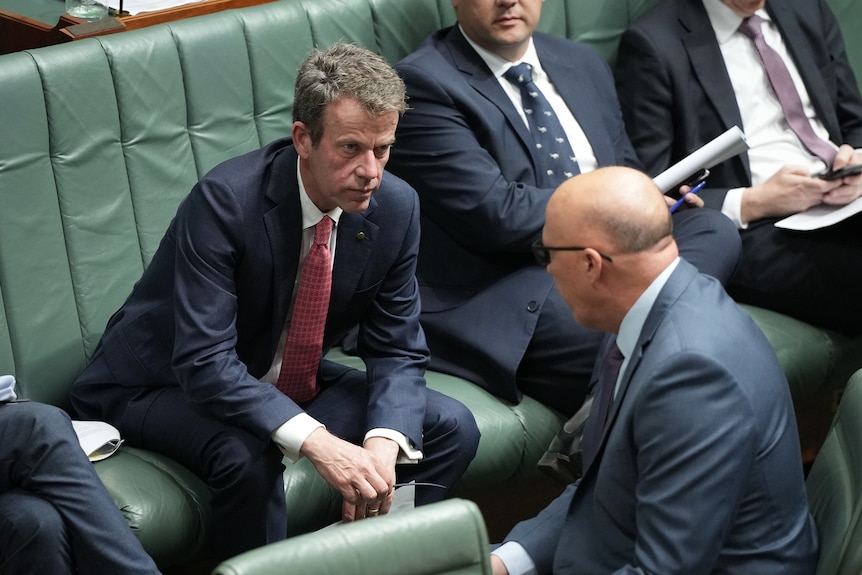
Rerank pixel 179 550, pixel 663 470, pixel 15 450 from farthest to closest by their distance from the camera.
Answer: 1. pixel 179 550
2. pixel 15 450
3. pixel 663 470

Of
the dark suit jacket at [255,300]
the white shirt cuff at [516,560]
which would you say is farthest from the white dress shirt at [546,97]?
the white shirt cuff at [516,560]

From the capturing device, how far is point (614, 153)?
3.35 meters

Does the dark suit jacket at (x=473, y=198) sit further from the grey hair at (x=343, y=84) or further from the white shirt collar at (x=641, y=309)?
the white shirt collar at (x=641, y=309)

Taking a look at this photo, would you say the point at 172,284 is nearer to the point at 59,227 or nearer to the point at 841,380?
the point at 59,227

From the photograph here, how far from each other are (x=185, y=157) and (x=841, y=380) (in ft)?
5.66

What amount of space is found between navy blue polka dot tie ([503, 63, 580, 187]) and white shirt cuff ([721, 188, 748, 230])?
48 cm

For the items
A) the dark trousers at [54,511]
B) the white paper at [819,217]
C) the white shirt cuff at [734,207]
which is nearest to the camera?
the dark trousers at [54,511]

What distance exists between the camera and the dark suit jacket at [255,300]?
8.25 feet

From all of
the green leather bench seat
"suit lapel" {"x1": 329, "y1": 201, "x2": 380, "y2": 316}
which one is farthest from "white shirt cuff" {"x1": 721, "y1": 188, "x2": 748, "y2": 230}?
"suit lapel" {"x1": 329, "y1": 201, "x2": 380, "y2": 316}

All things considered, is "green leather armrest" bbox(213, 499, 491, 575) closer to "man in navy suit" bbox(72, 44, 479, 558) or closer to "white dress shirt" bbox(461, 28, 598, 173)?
"man in navy suit" bbox(72, 44, 479, 558)

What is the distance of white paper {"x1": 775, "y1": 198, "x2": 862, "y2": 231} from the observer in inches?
129

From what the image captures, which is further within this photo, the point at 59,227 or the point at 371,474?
the point at 59,227

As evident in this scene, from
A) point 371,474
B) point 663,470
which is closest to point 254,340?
Answer: point 371,474

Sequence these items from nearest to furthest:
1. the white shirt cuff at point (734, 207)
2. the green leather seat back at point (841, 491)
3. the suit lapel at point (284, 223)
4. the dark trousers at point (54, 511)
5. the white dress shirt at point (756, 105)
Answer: the green leather seat back at point (841, 491) → the dark trousers at point (54, 511) → the suit lapel at point (284, 223) → the white shirt cuff at point (734, 207) → the white dress shirt at point (756, 105)
